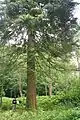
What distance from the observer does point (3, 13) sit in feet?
49.5

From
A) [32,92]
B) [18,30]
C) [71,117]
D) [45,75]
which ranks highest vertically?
[18,30]

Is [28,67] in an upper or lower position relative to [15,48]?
lower

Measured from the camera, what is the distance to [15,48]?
1566 centimetres

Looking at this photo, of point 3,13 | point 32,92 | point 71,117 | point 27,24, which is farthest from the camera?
point 32,92

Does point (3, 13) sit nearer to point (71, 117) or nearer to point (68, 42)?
point (68, 42)

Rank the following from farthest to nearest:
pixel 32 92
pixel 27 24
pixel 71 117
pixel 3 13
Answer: pixel 32 92
pixel 3 13
pixel 27 24
pixel 71 117

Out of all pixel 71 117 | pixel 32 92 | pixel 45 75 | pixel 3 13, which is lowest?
pixel 32 92

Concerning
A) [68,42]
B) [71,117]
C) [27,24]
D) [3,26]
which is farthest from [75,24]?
[71,117]

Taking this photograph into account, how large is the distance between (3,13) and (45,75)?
13.8 ft

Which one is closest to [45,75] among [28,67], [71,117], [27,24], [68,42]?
[28,67]

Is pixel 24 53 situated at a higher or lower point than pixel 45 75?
higher

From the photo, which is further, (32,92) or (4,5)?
(32,92)

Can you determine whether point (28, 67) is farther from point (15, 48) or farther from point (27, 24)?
point (27, 24)

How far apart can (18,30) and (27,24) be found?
1.14 meters
